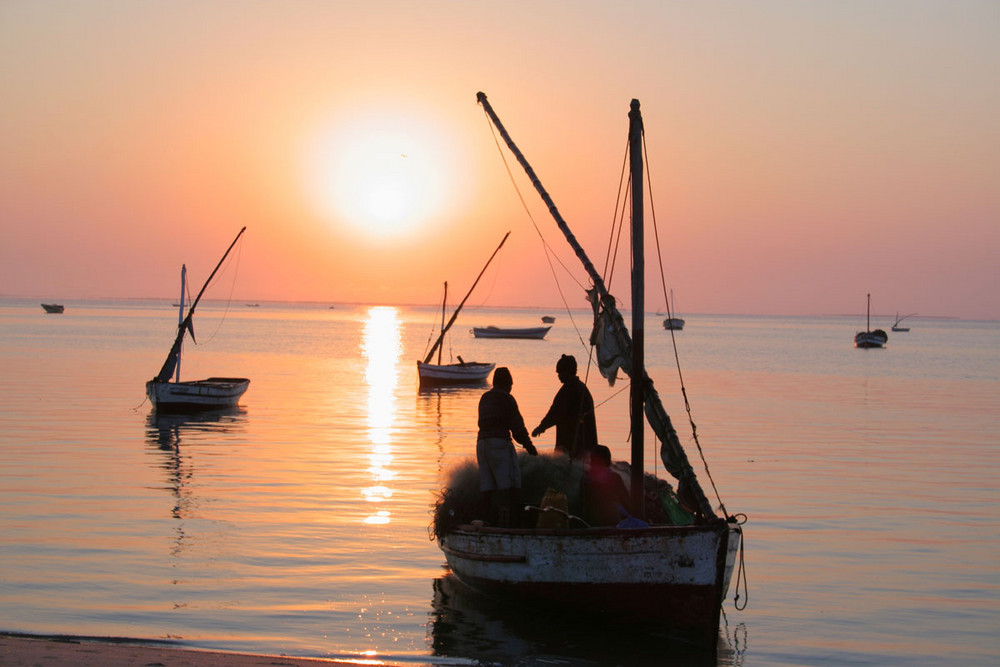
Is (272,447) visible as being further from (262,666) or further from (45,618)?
(262,666)

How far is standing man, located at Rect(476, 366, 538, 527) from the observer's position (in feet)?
45.4

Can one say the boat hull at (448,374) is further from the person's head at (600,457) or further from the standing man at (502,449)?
the person's head at (600,457)

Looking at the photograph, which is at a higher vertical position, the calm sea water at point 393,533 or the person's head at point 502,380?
the person's head at point 502,380

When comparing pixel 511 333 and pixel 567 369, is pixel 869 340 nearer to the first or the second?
pixel 511 333

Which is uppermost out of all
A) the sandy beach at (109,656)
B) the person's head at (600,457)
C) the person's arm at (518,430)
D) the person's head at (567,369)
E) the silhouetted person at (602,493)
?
the person's head at (567,369)

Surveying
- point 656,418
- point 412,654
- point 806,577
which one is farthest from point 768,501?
point 412,654

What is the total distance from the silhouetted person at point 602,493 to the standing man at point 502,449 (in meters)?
0.89

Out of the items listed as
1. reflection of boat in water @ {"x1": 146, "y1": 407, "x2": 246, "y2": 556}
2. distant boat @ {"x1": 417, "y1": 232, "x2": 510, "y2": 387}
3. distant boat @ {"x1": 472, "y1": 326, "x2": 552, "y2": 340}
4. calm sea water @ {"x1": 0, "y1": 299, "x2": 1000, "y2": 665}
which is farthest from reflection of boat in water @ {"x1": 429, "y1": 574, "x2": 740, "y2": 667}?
distant boat @ {"x1": 472, "y1": 326, "x2": 552, "y2": 340}

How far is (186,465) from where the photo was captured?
80.9 feet

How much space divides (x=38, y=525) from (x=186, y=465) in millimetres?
7766

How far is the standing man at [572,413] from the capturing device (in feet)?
46.4

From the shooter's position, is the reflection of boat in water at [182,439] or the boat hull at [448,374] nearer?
the reflection of boat in water at [182,439]

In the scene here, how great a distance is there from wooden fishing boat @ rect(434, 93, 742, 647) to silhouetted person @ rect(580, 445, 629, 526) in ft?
0.68

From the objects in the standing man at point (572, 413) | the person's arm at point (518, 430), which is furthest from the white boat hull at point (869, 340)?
the person's arm at point (518, 430)
